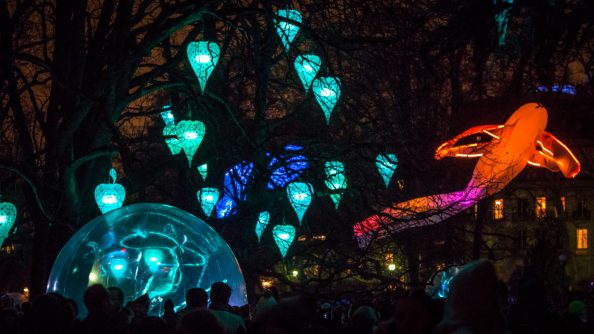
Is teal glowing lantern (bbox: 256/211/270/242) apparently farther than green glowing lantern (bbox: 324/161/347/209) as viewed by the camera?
Yes

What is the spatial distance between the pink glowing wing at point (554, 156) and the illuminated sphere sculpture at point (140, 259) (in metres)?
7.71

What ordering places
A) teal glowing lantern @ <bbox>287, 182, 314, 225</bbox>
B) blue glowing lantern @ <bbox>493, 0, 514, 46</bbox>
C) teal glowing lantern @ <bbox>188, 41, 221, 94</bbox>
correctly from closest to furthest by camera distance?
1. blue glowing lantern @ <bbox>493, 0, 514, 46</bbox>
2. teal glowing lantern @ <bbox>188, 41, 221, 94</bbox>
3. teal glowing lantern @ <bbox>287, 182, 314, 225</bbox>

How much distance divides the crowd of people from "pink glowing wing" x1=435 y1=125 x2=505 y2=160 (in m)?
5.35

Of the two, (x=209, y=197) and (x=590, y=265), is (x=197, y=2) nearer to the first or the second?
(x=209, y=197)

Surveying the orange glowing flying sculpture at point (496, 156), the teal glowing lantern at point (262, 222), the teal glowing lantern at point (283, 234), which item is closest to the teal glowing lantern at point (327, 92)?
the orange glowing flying sculpture at point (496, 156)

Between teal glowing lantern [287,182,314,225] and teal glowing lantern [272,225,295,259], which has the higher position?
teal glowing lantern [287,182,314,225]

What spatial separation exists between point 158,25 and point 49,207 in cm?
302

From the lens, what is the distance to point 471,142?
15562 mm

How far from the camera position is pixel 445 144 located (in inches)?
546

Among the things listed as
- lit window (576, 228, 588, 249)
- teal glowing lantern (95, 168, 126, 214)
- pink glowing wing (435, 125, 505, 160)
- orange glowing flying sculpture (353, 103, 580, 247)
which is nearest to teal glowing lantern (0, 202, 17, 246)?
teal glowing lantern (95, 168, 126, 214)

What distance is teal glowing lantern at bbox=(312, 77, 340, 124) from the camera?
38.7 ft

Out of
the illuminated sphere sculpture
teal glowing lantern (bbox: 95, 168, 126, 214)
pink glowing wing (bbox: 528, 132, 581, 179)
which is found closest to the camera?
the illuminated sphere sculpture

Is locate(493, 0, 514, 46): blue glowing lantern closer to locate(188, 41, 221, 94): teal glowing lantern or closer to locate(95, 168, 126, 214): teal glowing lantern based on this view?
locate(188, 41, 221, 94): teal glowing lantern

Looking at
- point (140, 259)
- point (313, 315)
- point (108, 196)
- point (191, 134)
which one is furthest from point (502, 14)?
point (108, 196)
